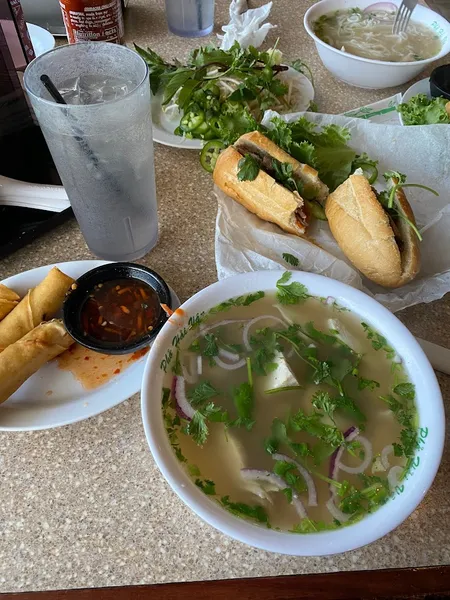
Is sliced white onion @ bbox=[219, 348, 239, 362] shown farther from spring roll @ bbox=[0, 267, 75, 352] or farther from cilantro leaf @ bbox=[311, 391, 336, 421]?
spring roll @ bbox=[0, 267, 75, 352]

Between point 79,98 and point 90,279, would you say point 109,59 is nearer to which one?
point 79,98

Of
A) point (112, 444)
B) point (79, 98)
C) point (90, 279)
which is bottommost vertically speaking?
point (112, 444)

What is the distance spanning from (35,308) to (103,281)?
0.44 feet

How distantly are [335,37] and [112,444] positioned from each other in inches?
56.1

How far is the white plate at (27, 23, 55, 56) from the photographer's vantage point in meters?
1.53

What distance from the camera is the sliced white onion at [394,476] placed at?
0.67m

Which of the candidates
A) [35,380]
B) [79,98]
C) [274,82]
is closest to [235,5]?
[274,82]

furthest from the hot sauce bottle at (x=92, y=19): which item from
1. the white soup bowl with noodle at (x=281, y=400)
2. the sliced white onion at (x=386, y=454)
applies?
the sliced white onion at (x=386, y=454)

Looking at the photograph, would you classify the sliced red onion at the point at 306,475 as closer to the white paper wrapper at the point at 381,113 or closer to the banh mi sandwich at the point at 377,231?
the banh mi sandwich at the point at 377,231

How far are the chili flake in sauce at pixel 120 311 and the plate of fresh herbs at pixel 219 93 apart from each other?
495mm

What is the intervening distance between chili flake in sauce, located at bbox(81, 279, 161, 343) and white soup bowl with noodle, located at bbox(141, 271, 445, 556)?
11 cm

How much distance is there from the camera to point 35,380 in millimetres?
867

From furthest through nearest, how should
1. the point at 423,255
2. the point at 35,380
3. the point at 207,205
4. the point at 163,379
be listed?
the point at 207,205 < the point at 423,255 < the point at 35,380 < the point at 163,379

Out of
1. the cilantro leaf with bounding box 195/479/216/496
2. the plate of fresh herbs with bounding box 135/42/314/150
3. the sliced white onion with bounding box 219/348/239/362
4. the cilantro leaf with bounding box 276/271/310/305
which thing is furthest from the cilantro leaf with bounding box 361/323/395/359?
the plate of fresh herbs with bounding box 135/42/314/150
